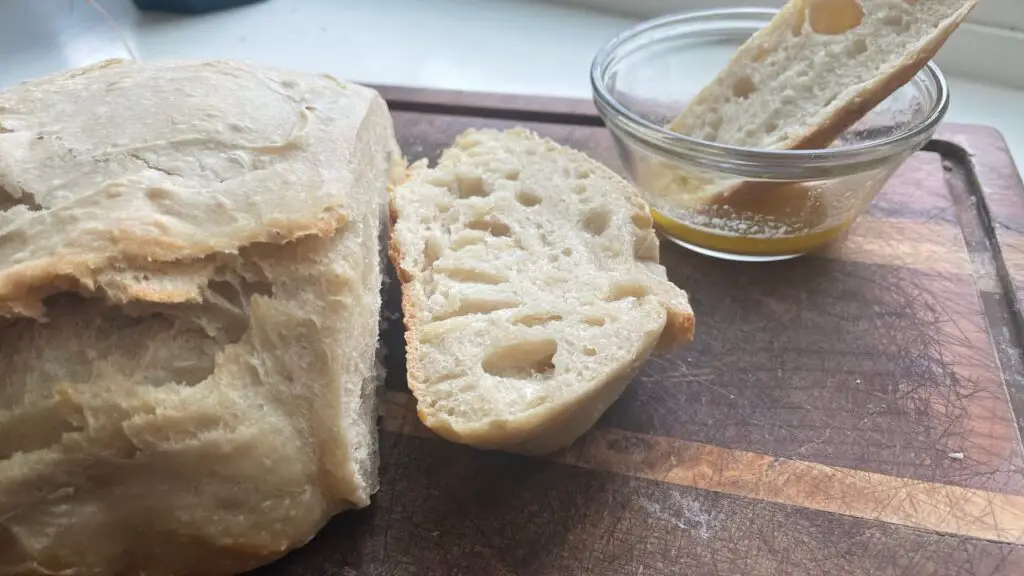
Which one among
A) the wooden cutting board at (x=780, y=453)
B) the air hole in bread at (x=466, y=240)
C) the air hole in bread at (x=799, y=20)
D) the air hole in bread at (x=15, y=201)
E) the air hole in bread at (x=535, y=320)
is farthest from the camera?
the air hole in bread at (x=799, y=20)

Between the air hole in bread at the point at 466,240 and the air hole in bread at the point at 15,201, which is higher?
the air hole in bread at the point at 15,201

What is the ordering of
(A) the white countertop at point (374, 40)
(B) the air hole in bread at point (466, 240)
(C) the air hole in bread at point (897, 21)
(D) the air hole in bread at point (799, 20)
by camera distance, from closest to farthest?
(B) the air hole in bread at point (466, 240)
(C) the air hole in bread at point (897, 21)
(D) the air hole in bread at point (799, 20)
(A) the white countertop at point (374, 40)

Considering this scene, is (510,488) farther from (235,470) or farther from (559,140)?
(559,140)

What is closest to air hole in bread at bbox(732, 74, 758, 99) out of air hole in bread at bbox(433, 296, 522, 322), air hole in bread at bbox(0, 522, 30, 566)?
air hole in bread at bbox(433, 296, 522, 322)

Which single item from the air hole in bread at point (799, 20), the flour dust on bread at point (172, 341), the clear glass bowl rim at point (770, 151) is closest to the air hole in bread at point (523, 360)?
the flour dust on bread at point (172, 341)

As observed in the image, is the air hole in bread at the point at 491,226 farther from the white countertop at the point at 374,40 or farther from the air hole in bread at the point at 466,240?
the white countertop at the point at 374,40

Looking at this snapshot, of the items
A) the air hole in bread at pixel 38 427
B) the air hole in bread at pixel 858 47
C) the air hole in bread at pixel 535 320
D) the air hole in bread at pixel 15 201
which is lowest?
the air hole in bread at pixel 535 320

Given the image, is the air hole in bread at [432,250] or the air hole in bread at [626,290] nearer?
the air hole in bread at [626,290]
